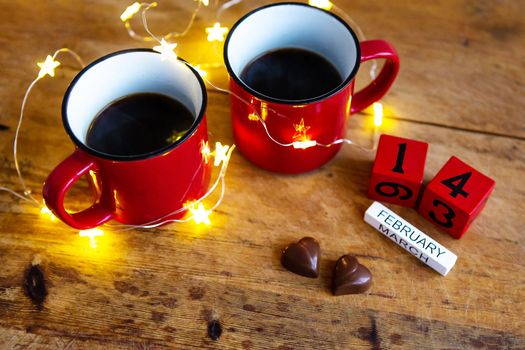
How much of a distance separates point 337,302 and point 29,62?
2.28ft

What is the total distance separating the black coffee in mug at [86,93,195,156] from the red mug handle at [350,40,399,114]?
0.88 feet

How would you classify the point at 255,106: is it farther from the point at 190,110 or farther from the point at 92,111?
the point at 92,111

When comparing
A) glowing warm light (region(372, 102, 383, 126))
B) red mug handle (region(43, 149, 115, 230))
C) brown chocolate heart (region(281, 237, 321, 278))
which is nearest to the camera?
red mug handle (region(43, 149, 115, 230))

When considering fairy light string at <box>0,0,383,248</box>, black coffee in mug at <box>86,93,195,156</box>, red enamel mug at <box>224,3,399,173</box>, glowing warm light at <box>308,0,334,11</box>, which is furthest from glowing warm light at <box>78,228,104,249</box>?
glowing warm light at <box>308,0,334,11</box>

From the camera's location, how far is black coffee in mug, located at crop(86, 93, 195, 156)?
857 millimetres

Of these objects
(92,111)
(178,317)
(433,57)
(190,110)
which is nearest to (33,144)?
(92,111)

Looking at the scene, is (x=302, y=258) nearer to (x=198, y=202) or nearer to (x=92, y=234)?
(x=198, y=202)

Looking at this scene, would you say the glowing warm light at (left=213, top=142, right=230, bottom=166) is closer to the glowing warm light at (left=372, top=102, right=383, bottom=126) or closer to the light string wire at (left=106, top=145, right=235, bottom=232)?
the light string wire at (left=106, top=145, right=235, bottom=232)

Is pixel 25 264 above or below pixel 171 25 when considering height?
below

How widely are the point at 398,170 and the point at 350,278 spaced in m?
0.18

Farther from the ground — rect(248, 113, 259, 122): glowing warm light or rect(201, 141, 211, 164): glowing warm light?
rect(248, 113, 259, 122): glowing warm light

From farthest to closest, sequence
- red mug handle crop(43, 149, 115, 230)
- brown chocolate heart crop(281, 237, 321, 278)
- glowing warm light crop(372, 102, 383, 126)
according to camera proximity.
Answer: glowing warm light crop(372, 102, 383, 126)
brown chocolate heart crop(281, 237, 321, 278)
red mug handle crop(43, 149, 115, 230)

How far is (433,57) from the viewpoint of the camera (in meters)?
1.09

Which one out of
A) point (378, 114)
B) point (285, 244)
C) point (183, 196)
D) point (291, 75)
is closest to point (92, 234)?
point (183, 196)
